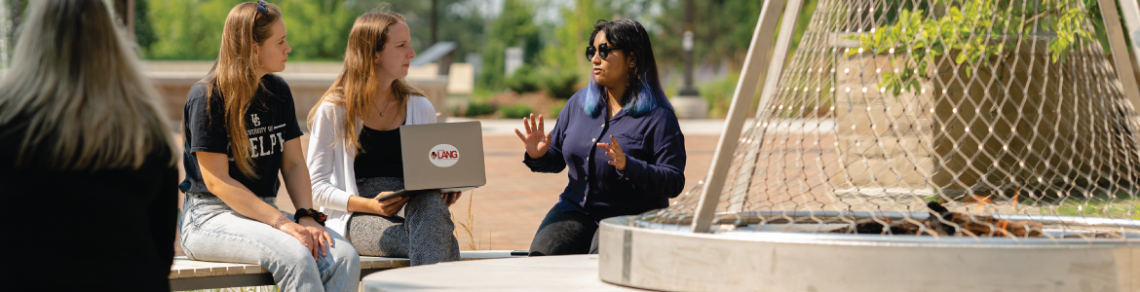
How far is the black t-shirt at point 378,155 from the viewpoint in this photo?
386cm

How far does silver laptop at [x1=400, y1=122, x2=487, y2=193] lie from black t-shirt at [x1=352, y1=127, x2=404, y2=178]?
204 millimetres

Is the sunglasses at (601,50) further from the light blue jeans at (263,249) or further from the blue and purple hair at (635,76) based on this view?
the light blue jeans at (263,249)

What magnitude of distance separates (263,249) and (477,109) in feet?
74.1

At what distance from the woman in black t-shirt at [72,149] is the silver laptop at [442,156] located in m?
1.58

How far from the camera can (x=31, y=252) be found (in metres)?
1.99

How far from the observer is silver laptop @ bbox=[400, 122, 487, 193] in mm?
3637

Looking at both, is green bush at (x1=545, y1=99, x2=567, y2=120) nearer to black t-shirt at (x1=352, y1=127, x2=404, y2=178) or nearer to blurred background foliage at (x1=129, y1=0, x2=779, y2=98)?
blurred background foliage at (x1=129, y1=0, x2=779, y2=98)

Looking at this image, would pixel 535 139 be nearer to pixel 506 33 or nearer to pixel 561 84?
pixel 561 84

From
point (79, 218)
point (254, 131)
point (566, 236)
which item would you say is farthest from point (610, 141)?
point (79, 218)

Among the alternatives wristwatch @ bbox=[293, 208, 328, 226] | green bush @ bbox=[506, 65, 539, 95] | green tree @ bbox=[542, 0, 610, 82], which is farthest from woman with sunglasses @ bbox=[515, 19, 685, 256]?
green tree @ bbox=[542, 0, 610, 82]

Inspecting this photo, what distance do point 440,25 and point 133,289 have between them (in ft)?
237

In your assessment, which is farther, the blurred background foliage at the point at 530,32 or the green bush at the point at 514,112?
the blurred background foliage at the point at 530,32

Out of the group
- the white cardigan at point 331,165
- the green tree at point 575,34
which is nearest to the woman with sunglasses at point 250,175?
the white cardigan at point 331,165

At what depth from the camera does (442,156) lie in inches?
145
